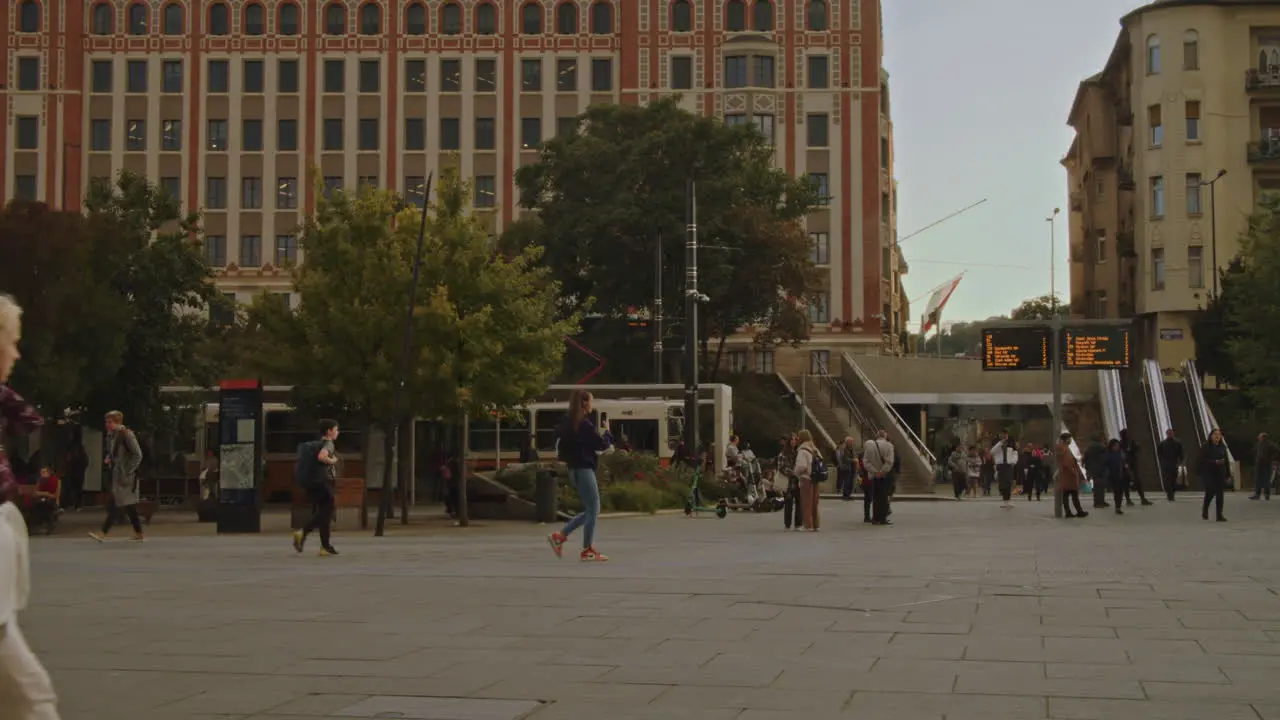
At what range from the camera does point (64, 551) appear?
64.7 feet

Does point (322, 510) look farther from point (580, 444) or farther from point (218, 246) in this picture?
point (218, 246)

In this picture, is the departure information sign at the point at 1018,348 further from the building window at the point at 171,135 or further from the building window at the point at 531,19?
the building window at the point at 171,135

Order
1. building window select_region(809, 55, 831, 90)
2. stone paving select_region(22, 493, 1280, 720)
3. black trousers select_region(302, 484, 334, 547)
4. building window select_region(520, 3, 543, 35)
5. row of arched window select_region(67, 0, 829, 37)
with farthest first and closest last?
building window select_region(520, 3, 543, 35)
row of arched window select_region(67, 0, 829, 37)
building window select_region(809, 55, 831, 90)
black trousers select_region(302, 484, 334, 547)
stone paving select_region(22, 493, 1280, 720)

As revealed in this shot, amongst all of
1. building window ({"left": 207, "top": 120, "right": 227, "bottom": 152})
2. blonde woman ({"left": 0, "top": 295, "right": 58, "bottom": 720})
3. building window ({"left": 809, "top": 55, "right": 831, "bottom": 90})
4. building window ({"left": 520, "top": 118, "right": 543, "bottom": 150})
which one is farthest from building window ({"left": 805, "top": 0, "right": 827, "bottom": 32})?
blonde woman ({"left": 0, "top": 295, "right": 58, "bottom": 720})

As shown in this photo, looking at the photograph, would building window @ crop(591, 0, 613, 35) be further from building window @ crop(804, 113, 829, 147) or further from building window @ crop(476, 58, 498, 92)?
building window @ crop(804, 113, 829, 147)

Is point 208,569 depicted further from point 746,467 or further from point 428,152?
point 428,152

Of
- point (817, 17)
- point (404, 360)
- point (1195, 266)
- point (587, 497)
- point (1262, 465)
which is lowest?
point (1262, 465)

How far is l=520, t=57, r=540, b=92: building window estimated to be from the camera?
7700cm

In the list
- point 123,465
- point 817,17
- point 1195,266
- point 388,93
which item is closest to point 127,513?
point 123,465

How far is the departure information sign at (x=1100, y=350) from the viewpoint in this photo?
36.2 metres

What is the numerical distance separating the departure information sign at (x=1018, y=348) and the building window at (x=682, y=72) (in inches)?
1700

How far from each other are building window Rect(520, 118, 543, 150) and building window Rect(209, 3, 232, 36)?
1456cm

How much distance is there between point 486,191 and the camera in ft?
252

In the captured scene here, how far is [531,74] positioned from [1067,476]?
5199 cm
